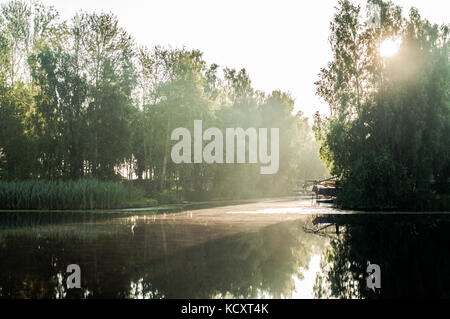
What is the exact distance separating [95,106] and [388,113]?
828 inches

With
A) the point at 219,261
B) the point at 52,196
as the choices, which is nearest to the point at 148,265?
the point at 219,261

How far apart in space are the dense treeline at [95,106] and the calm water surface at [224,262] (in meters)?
17.3

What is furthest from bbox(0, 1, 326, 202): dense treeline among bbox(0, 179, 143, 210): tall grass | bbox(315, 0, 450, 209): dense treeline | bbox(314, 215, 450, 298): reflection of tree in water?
bbox(314, 215, 450, 298): reflection of tree in water

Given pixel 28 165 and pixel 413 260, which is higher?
pixel 28 165

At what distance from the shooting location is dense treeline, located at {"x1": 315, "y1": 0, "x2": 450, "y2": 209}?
24734 mm

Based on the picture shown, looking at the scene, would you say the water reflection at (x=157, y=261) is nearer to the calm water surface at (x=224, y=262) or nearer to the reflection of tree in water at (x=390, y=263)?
the calm water surface at (x=224, y=262)

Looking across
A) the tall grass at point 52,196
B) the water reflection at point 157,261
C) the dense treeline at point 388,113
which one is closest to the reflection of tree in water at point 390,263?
the water reflection at point 157,261

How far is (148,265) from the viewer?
8523 millimetres

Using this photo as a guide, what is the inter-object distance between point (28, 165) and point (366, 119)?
24033mm

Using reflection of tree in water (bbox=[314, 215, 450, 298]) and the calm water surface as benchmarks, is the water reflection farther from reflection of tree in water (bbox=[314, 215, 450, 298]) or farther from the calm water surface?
reflection of tree in water (bbox=[314, 215, 450, 298])

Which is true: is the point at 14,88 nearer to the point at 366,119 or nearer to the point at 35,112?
the point at 35,112

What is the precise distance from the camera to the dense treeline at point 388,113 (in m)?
24.7
